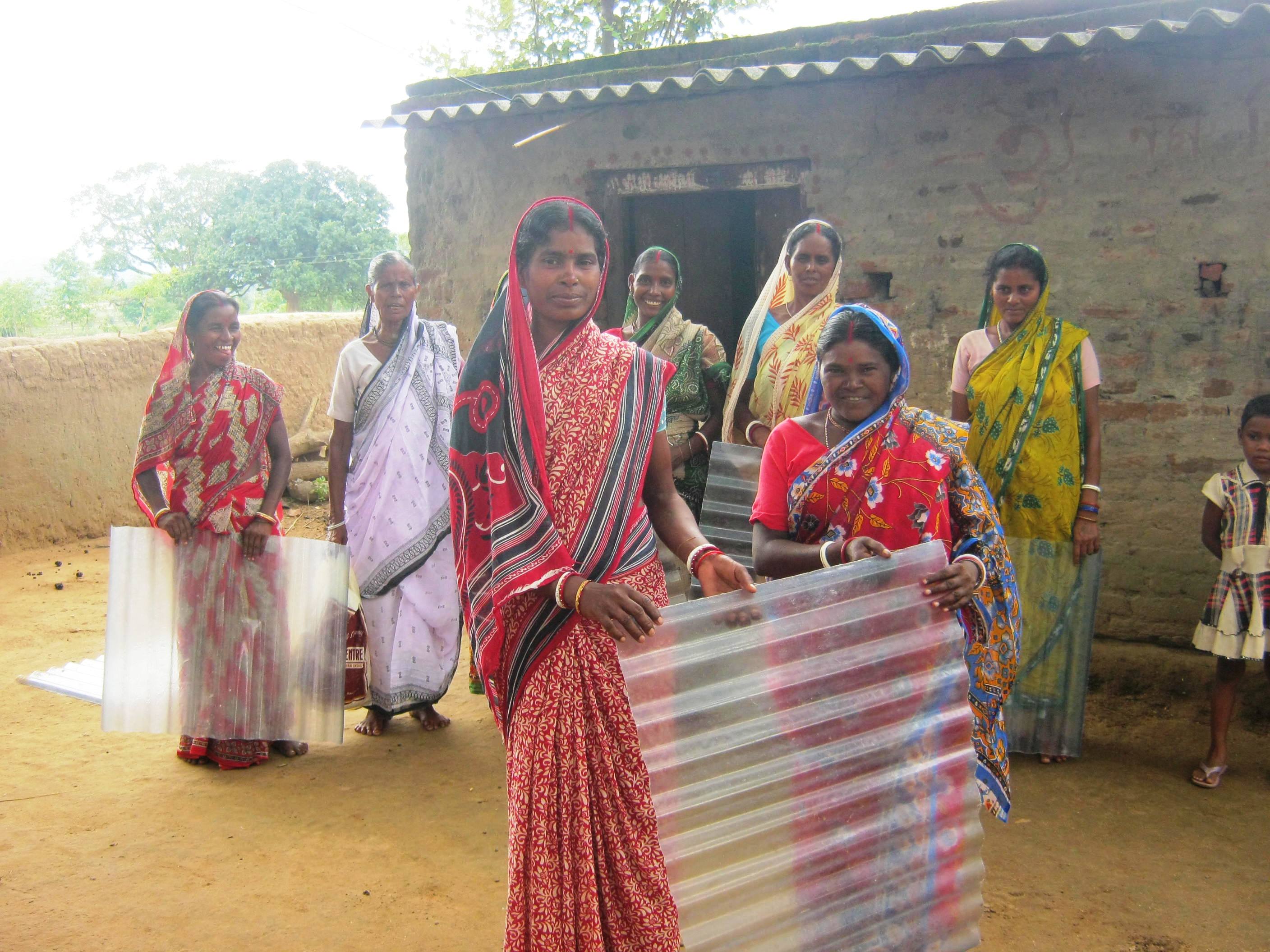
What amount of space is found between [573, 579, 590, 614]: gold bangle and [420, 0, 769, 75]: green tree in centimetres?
1856

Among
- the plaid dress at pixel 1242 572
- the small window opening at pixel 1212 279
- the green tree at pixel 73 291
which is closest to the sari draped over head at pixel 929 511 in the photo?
the plaid dress at pixel 1242 572

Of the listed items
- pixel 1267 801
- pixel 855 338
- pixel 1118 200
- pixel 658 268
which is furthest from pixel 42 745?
pixel 1118 200

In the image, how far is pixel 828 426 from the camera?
2.56 meters

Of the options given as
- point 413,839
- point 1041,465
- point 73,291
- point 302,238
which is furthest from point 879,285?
point 73,291

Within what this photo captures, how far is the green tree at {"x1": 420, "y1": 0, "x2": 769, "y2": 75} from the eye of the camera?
64.0 ft

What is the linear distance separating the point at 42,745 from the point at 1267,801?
16.3 feet

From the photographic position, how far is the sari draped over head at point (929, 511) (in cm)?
246

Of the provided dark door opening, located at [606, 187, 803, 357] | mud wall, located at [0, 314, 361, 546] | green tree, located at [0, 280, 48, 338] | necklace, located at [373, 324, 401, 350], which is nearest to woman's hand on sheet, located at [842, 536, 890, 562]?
necklace, located at [373, 324, 401, 350]

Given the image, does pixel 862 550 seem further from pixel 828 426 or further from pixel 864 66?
pixel 864 66

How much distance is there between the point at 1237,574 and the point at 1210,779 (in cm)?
78

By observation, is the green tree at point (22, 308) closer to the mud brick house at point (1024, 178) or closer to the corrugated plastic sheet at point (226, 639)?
the mud brick house at point (1024, 178)

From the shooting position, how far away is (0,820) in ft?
12.6

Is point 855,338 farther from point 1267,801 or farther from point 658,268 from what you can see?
point 1267,801

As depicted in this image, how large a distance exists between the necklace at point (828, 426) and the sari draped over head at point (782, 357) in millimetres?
1396
